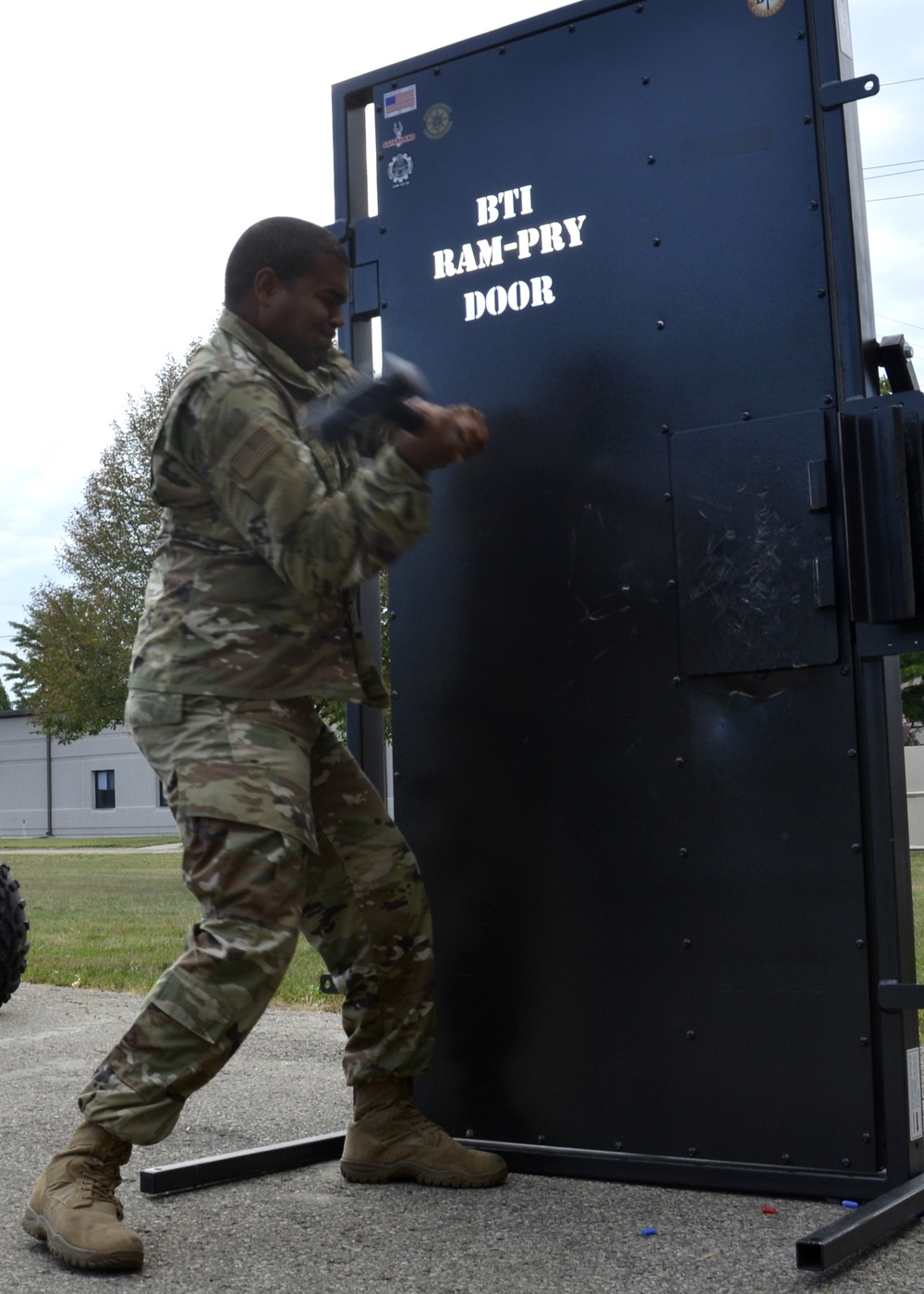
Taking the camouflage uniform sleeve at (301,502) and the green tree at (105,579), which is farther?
the green tree at (105,579)

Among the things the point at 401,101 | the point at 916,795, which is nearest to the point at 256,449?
the point at 401,101

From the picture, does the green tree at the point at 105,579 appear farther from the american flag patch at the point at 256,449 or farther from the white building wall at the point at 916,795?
the american flag patch at the point at 256,449

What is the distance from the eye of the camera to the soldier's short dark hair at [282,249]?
2.94 meters

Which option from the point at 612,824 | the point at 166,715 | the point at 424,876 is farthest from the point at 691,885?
the point at 166,715

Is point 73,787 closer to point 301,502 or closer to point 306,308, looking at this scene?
point 306,308

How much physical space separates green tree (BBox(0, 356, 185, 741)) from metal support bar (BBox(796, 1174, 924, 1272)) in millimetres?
21863

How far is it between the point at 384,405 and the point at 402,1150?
1.58 m

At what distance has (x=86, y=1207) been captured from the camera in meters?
2.53

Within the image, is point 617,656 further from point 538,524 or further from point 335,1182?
point 335,1182

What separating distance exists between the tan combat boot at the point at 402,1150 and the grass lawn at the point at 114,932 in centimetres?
266

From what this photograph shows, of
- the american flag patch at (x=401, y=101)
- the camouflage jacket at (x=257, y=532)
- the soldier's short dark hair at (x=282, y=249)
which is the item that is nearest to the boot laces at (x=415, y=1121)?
the camouflage jacket at (x=257, y=532)

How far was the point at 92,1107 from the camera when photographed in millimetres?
2580

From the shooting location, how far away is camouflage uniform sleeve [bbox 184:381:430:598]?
2648mm

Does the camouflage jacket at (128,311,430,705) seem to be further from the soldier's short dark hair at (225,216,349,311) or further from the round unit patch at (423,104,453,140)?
the round unit patch at (423,104,453,140)
